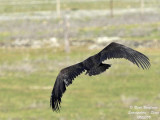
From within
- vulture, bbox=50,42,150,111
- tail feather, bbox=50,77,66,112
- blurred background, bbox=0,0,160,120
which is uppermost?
vulture, bbox=50,42,150,111

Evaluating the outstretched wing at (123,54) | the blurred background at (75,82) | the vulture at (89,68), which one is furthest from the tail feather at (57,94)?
the blurred background at (75,82)

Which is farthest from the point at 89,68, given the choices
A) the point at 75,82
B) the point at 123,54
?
the point at 75,82

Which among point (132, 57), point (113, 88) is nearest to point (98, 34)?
point (113, 88)

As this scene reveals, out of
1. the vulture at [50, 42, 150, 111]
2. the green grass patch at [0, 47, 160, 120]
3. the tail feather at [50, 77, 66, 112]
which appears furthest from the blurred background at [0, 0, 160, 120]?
the tail feather at [50, 77, 66, 112]

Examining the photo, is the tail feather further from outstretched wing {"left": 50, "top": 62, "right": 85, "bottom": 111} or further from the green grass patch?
the green grass patch

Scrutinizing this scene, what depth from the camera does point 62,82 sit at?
9.16 meters

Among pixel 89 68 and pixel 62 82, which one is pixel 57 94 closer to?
pixel 62 82

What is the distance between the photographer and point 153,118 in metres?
17.0

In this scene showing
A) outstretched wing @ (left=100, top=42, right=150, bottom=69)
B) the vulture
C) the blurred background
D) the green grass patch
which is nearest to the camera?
outstretched wing @ (left=100, top=42, right=150, bottom=69)

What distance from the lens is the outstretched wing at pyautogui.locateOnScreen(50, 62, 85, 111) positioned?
8.90 meters

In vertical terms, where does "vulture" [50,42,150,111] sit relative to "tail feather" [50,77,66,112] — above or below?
above

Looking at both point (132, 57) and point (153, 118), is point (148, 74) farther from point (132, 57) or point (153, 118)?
point (132, 57)

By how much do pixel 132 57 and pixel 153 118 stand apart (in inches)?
349

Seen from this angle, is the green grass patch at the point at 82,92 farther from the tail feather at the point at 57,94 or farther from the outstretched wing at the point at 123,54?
the tail feather at the point at 57,94
